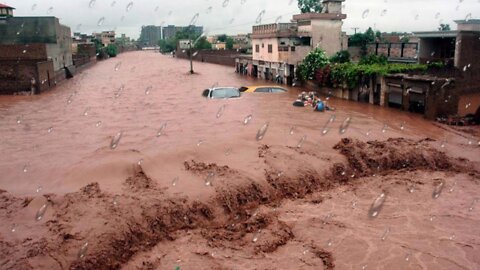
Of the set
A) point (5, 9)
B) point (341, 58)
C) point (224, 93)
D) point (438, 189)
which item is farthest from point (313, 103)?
point (5, 9)

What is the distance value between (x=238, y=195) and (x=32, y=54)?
2891 centimetres

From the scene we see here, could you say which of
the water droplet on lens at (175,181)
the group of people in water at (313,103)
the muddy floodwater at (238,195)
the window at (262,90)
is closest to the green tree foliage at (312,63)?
the window at (262,90)

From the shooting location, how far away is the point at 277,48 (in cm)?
3578

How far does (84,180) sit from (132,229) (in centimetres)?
286

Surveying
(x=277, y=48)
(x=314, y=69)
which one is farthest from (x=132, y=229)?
(x=277, y=48)

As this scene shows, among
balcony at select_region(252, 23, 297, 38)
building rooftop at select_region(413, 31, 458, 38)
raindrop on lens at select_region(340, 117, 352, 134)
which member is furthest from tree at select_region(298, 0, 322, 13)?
raindrop on lens at select_region(340, 117, 352, 134)

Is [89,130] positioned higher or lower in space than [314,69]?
lower

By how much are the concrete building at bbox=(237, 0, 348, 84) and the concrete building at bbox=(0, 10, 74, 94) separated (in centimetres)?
1832

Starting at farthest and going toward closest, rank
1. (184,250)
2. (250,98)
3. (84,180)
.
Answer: (250,98), (84,180), (184,250)

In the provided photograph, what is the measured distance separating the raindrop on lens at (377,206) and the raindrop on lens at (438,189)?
129cm

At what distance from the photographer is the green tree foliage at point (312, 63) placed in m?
29.4

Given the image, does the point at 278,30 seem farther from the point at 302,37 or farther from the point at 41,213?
the point at 41,213

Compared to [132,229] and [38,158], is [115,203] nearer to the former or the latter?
[132,229]

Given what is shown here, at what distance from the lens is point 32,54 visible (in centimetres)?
3272
